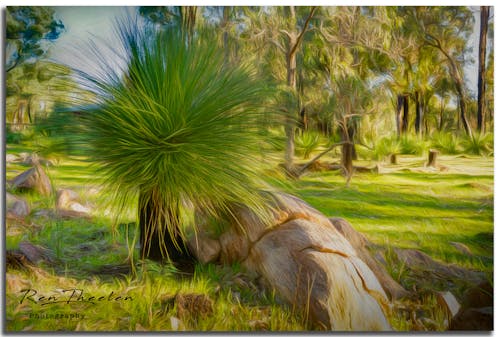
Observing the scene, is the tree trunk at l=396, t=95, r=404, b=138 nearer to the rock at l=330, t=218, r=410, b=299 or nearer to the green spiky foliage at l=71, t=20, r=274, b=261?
the rock at l=330, t=218, r=410, b=299

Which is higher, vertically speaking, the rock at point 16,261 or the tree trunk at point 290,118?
the tree trunk at point 290,118

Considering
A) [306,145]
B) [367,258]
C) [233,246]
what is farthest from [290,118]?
[367,258]

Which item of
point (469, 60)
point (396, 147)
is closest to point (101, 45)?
point (396, 147)

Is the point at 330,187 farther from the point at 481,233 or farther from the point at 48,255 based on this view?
the point at 48,255

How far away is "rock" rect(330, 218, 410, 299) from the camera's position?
2139mm

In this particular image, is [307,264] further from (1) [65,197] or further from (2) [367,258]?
(1) [65,197]

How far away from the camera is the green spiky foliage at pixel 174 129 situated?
6.34 feet

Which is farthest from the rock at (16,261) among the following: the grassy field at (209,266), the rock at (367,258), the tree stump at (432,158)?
the tree stump at (432,158)

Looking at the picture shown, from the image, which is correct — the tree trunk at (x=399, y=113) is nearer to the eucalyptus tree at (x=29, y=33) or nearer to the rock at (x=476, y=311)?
the rock at (x=476, y=311)

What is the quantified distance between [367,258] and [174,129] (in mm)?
1198

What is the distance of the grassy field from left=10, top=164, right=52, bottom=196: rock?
0.12ft

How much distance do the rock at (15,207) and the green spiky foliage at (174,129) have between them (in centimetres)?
53

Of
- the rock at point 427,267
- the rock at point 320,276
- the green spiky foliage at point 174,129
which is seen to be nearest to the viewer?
the green spiky foliage at point 174,129

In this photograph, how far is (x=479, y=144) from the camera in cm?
222
